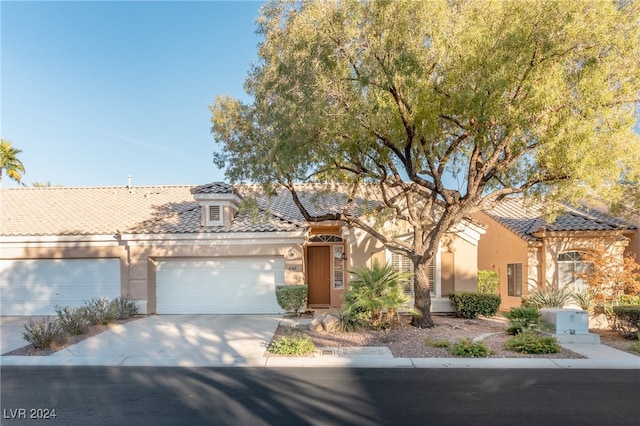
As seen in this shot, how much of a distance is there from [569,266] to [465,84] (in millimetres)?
10763

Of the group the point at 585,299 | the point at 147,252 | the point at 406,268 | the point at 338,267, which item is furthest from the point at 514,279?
the point at 147,252

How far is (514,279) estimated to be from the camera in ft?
56.2

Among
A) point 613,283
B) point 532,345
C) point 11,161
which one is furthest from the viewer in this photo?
point 11,161

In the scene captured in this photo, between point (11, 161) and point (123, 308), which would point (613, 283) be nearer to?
point (123, 308)

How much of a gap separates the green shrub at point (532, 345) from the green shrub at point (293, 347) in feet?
15.5

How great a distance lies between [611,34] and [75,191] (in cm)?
2283

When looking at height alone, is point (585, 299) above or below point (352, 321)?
above

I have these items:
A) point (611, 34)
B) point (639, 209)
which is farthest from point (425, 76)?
point (639, 209)

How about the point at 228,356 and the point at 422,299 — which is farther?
the point at 422,299

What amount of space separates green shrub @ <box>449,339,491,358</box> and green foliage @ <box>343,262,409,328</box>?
7.72 ft

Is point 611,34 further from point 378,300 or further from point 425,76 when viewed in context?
point 378,300

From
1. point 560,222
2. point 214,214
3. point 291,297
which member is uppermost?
point 214,214

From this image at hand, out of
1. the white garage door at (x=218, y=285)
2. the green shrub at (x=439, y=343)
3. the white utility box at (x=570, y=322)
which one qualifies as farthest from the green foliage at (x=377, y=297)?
the white garage door at (x=218, y=285)

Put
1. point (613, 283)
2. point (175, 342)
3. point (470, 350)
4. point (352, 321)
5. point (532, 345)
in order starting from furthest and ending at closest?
1. point (613, 283)
2. point (352, 321)
3. point (175, 342)
4. point (532, 345)
5. point (470, 350)
